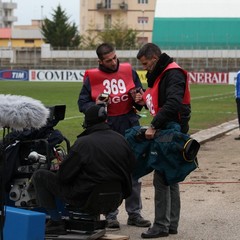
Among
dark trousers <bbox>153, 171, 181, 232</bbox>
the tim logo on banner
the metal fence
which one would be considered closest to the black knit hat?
dark trousers <bbox>153, 171, 181, 232</bbox>

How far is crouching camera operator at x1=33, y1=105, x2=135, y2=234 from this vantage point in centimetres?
804

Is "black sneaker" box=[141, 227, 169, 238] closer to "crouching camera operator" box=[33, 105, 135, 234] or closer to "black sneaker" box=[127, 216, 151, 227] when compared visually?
"black sneaker" box=[127, 216, 151, 227]

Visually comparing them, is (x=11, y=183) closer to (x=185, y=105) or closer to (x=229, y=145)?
(x=185, y=105)

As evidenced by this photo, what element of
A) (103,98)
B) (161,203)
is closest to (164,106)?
(103,98)

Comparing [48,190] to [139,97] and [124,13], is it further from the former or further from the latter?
[124,13]

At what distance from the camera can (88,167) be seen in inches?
316

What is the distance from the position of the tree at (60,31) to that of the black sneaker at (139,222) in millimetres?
112281

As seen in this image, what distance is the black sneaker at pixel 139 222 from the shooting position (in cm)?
953

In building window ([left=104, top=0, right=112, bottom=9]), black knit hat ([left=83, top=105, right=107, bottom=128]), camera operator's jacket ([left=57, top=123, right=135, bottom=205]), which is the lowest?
camera operator's jacket ([left=57, top=123, right=135, bottom=205])

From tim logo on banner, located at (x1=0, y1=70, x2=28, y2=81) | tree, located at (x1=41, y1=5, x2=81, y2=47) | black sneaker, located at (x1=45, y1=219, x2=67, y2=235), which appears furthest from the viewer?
tree, located at (x1=41, y1=5, x2=81, y2=47)

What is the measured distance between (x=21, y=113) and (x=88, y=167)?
77 cm

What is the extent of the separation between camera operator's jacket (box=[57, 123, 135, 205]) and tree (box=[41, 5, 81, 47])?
373ft

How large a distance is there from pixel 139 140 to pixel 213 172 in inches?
207

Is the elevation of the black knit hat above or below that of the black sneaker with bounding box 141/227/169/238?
above
